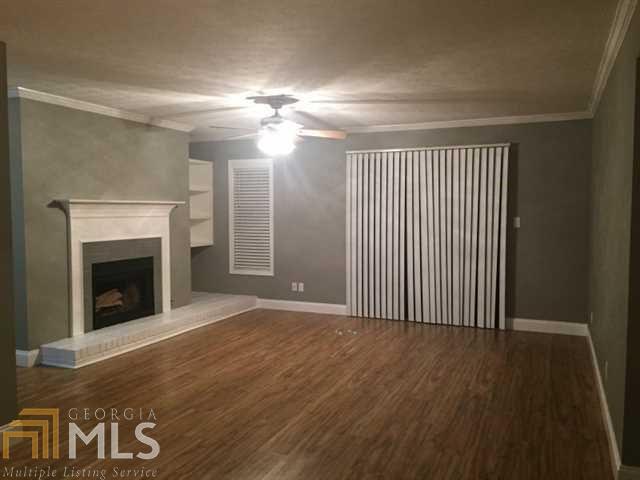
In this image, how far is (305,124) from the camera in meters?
6.54

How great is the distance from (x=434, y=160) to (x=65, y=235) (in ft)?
13.9

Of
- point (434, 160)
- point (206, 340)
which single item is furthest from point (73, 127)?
point (434, 160)

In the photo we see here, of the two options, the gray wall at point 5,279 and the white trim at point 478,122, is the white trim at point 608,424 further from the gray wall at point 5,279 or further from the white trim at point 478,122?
the gray wall at point 5,279

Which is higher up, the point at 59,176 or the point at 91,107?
the point at 91,107

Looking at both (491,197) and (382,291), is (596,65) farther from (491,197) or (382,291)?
(382,291)

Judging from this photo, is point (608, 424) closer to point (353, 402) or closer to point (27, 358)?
point (353, 402)

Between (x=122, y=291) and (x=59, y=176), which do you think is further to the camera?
(x=122, y=291)

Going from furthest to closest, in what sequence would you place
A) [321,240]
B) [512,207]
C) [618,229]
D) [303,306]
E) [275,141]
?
1. [303,306]
2. [321,240]
3. [512,207]
4. [275,141]
5. [618,229]

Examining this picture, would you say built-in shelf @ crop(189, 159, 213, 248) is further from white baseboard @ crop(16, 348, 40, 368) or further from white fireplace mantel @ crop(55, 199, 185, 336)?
white baseboard @ crop(16, 348, 40, 368)

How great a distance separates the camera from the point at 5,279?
3.45 m

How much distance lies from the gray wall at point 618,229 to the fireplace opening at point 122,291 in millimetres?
4769

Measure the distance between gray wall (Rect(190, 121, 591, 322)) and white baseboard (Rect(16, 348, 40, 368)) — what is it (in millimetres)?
3294
